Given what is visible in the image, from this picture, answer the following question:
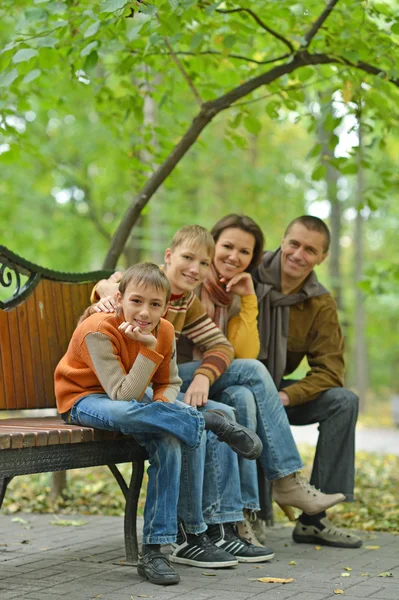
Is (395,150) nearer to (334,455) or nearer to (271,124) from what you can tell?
(271,124)

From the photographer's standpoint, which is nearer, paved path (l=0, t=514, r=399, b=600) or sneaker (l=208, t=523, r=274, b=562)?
paved path (l=0, t=514, r=399, b=600)

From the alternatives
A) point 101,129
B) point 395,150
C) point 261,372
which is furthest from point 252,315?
point 395,150

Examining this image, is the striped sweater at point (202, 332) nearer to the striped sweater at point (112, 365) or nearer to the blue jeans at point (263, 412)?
the blue jeans at point (263, 412)

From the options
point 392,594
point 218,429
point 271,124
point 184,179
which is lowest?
point 392,594

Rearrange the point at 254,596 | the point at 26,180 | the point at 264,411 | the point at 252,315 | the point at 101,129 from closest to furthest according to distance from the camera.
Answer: the point at 254,596, the point at 264,411, the point at 252,315, the point at 101,129, the point at 26,180

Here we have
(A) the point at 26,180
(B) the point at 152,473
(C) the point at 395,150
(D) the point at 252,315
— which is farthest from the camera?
(C) the point at 395,150

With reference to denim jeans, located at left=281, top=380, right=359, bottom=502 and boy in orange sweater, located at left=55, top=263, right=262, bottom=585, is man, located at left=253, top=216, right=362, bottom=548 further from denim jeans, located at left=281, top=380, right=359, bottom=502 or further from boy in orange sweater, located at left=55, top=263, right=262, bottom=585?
boy in orange sweater, located at left=55, top=263, right=262, bottom=585

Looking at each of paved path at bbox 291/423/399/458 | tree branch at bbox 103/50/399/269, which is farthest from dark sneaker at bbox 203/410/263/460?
paved path at bbox 291/423/399/458

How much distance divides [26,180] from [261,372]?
14170 mm

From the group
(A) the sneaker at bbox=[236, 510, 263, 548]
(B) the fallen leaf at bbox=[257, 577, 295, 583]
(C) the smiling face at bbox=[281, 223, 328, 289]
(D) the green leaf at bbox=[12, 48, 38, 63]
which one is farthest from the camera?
(C) the smiling face at bbox=[281, 223, 328, 289]

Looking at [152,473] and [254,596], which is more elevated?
[152,473]

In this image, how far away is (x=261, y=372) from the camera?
4527mm

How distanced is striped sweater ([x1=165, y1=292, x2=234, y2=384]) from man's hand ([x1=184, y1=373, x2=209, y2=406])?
0.09 m

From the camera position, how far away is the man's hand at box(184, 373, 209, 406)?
4273 millimetres
